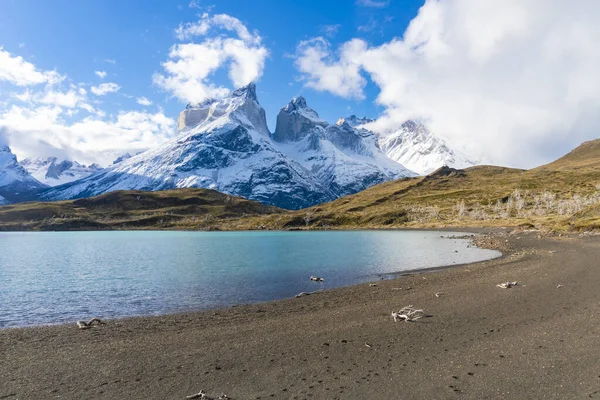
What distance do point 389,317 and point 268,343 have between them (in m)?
9.39

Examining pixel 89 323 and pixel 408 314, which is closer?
pixel 408 314

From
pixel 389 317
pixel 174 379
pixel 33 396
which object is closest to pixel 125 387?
pixel 174 379

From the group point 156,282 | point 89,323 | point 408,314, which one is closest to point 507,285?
point 408,314

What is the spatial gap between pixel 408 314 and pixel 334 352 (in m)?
8.48

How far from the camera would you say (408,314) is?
25.3m

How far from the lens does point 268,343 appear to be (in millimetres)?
20953

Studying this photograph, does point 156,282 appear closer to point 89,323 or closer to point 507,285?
point 89,323

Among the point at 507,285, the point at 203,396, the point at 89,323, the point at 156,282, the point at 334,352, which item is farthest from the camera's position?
the point at 156,282

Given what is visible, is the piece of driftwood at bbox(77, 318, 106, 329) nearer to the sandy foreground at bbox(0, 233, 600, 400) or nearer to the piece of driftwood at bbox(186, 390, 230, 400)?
the sandy foreground at bbox(0, 233, 600, 400)

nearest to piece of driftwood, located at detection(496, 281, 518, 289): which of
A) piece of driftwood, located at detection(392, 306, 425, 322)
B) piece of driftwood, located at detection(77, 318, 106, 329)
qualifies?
piece of driftwood, located at detection(392, 306, 425, 322)

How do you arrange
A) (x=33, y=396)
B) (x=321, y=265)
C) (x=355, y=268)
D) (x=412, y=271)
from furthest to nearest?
(x=321, y=265) → (x=355, y=268) → (x=412, y=271) → (x=33, y=396)

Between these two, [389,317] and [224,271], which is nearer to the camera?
[389,317]

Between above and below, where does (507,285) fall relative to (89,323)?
above

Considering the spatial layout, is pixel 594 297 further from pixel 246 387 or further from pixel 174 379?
pixel 174 379
